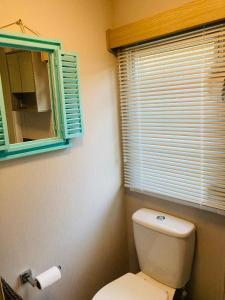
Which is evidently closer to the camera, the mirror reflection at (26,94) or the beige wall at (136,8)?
the mirror reflection at (26,94)

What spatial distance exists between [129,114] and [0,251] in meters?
1.16

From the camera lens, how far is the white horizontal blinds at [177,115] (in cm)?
135

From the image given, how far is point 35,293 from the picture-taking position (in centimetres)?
144

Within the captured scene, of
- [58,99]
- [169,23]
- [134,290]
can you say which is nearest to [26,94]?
[58,99]

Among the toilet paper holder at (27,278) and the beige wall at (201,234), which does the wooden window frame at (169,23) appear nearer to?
the beige wall at (201,234)

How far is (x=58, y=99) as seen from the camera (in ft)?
4.59

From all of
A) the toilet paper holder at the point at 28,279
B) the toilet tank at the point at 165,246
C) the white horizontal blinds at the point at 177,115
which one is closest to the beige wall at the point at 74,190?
the toilet paper holder at the point at 28,279

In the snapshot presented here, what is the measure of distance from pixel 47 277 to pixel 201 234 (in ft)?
3.16

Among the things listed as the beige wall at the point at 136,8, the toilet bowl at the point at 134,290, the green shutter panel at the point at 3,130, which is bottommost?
the toilet bowl at the point at 134,290

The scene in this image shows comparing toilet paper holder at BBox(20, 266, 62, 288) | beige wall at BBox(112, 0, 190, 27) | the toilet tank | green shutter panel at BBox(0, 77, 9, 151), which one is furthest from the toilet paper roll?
beige wall at BBox(112, 0, 190, 27)

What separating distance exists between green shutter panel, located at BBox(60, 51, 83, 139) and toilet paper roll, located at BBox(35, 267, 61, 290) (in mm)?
773

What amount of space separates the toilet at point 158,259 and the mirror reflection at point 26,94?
88 centimetres

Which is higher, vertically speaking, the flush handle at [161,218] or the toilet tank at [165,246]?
the flush handle at [161,218]

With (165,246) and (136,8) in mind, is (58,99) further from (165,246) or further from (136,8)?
(165,246)
